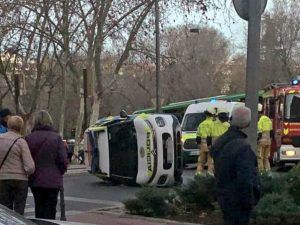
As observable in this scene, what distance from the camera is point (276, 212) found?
32.5ft

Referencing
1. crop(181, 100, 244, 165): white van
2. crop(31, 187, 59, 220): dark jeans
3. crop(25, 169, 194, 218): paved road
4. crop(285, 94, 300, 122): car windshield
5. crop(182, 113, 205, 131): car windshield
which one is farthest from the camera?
crop(182, 113, 205, 131): car windshield

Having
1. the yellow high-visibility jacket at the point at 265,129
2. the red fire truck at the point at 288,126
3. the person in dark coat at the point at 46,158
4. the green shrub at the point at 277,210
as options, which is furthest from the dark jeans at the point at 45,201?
the red fire truck at the point at 288,126

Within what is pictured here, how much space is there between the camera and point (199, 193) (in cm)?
1155

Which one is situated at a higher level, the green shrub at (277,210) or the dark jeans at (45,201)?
the dark jeans at (45,201)

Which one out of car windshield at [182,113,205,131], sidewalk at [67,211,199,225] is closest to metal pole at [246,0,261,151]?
sidewalk at [67,211,199,225]

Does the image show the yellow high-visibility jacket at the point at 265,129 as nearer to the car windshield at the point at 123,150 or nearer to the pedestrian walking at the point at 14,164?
the car windshield at the point at 123,150

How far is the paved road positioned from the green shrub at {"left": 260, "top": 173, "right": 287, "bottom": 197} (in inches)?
66.1

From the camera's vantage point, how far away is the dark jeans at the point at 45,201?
29.0 feet

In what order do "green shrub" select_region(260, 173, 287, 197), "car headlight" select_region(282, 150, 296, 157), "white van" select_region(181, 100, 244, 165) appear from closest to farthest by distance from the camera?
"green shrub" select_region(260, 173, 287, 197), "car headlight" select_region(282, 150, 296, 157), "white van" select_region(181, 100, 244, 165)

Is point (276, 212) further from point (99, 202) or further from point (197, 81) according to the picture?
point (197, 81)

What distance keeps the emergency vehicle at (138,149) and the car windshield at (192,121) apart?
8.16 meters

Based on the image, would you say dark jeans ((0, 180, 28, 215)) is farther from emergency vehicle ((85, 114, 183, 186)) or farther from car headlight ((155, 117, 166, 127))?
car headlight ((155, 117, 166, 127))

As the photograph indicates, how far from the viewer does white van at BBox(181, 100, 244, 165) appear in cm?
2453

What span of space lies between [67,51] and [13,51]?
4434mm
